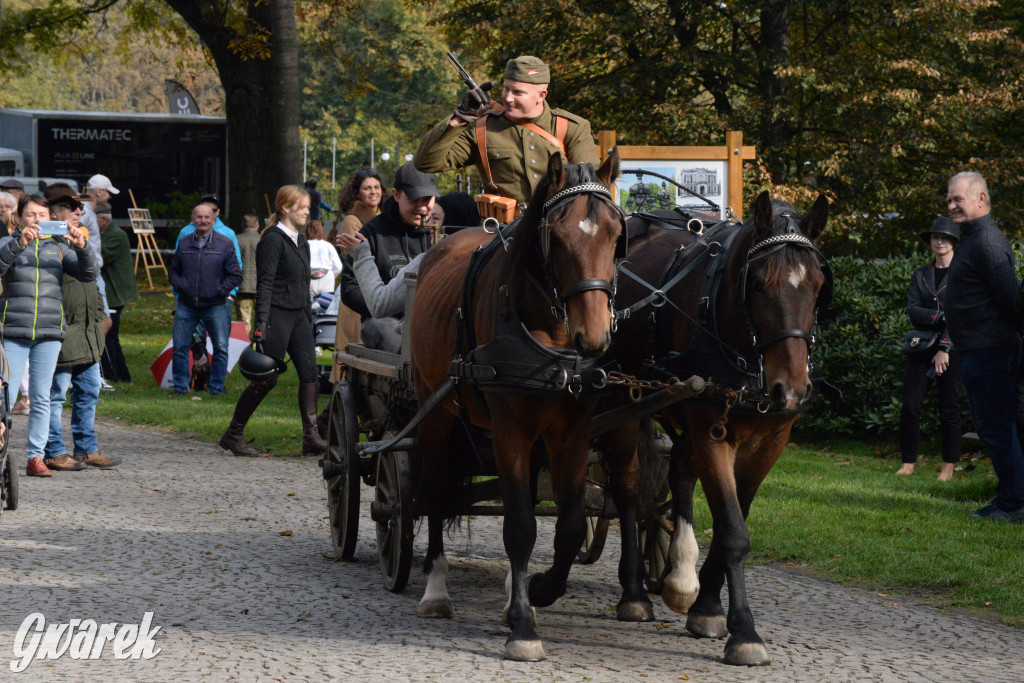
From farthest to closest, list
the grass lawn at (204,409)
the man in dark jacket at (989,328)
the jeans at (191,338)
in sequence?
the jeans at (191,338)
the grass lawn at (204,409)
the man in dark jacket at (989,328)

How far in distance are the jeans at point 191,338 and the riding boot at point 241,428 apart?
4.00 m

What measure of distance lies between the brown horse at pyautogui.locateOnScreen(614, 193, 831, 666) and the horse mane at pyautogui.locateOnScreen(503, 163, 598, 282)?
674 mm

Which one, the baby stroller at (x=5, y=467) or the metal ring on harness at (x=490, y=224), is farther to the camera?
the baby stroller at (x=5, y=467)

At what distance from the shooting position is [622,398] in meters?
6.19

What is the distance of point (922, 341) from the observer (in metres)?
10.8

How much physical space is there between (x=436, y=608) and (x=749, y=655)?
1.62 m

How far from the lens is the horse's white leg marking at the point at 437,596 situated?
642cm

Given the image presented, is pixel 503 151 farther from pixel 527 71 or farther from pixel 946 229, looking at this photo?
pixel 946 229

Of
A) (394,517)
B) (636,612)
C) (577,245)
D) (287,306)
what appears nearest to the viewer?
(577,245)

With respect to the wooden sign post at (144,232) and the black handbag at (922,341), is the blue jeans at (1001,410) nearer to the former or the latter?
the black handbag at (922,341)

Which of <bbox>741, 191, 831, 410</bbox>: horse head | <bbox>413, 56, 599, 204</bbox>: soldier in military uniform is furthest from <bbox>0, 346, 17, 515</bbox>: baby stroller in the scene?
<bbox>741, 191, 831, 410</bbox>: horse head

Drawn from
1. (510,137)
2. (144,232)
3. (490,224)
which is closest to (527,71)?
(510,137)

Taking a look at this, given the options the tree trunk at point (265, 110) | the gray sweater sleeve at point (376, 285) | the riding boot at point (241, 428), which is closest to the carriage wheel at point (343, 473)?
the gray sweater sleeve at point (376, 285)

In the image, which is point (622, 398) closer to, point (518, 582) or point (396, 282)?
point (518, 582)
